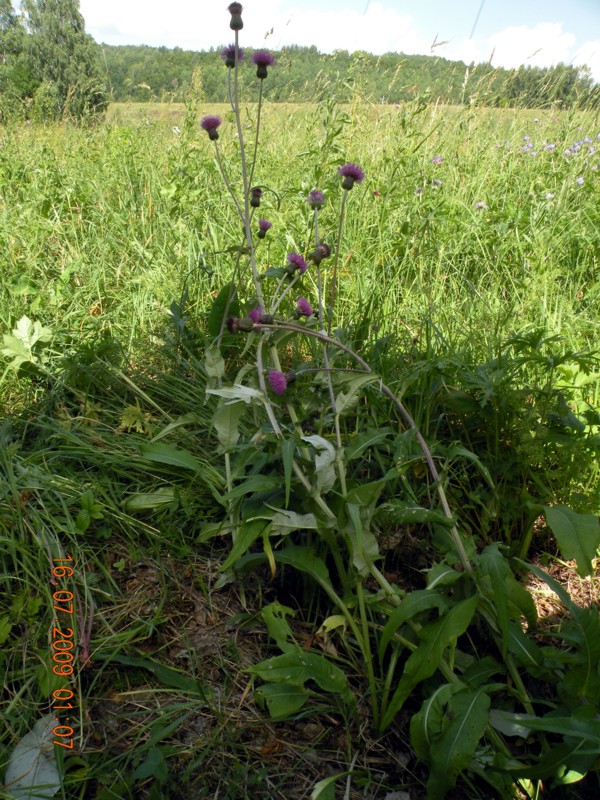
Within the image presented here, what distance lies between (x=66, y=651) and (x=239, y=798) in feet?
1.59

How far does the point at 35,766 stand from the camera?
1148mm

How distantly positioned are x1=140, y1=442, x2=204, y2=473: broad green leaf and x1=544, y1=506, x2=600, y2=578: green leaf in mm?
927

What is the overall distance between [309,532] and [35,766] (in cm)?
74

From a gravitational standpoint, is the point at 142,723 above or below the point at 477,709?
below

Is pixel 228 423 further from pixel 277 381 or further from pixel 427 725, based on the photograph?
pixel 427 725

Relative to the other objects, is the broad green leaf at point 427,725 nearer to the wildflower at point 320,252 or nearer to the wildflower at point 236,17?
the wildflower at point 320,252

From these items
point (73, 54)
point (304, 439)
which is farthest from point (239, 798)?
point (73, 54)

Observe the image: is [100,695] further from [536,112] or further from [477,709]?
[536,112]

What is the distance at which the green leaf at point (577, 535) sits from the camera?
1.25m

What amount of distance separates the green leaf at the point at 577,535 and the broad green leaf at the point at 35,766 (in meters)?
1.10

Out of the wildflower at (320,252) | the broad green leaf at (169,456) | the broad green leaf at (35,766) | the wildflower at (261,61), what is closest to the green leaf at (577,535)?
the wildflower at (320,252)

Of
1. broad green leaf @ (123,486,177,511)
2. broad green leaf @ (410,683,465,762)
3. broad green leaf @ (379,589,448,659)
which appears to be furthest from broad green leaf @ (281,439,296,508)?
broad green leaf @ (123,486,177,511)

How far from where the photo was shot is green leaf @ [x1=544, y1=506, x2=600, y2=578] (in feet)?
4.09

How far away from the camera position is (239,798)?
3.66 ft
